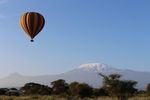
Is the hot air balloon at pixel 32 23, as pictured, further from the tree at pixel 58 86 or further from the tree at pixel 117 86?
the tree at pixel 58 86

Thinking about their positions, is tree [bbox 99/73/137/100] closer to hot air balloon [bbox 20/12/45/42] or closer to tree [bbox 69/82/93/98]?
tree [bbox 69/82/93/98]

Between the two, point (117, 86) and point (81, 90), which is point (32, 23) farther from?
point (81, 90)

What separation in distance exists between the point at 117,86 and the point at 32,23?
78.6 ft

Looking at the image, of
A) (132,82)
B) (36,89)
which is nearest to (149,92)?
(132,82)

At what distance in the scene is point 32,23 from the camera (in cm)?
4116

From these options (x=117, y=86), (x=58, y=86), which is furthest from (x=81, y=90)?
(x=58, y=86)

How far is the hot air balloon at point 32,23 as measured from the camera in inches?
1613

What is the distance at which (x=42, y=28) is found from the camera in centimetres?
4181

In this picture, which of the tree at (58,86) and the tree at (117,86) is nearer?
the tree at (117,86)

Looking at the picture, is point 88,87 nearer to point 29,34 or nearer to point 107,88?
point 107,88

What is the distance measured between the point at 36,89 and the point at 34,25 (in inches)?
1947

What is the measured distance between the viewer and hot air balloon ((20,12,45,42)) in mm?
40969

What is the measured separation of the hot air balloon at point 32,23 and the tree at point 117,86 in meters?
23.4

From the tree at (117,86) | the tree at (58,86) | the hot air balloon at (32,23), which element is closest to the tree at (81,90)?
the tree at (117,86)
